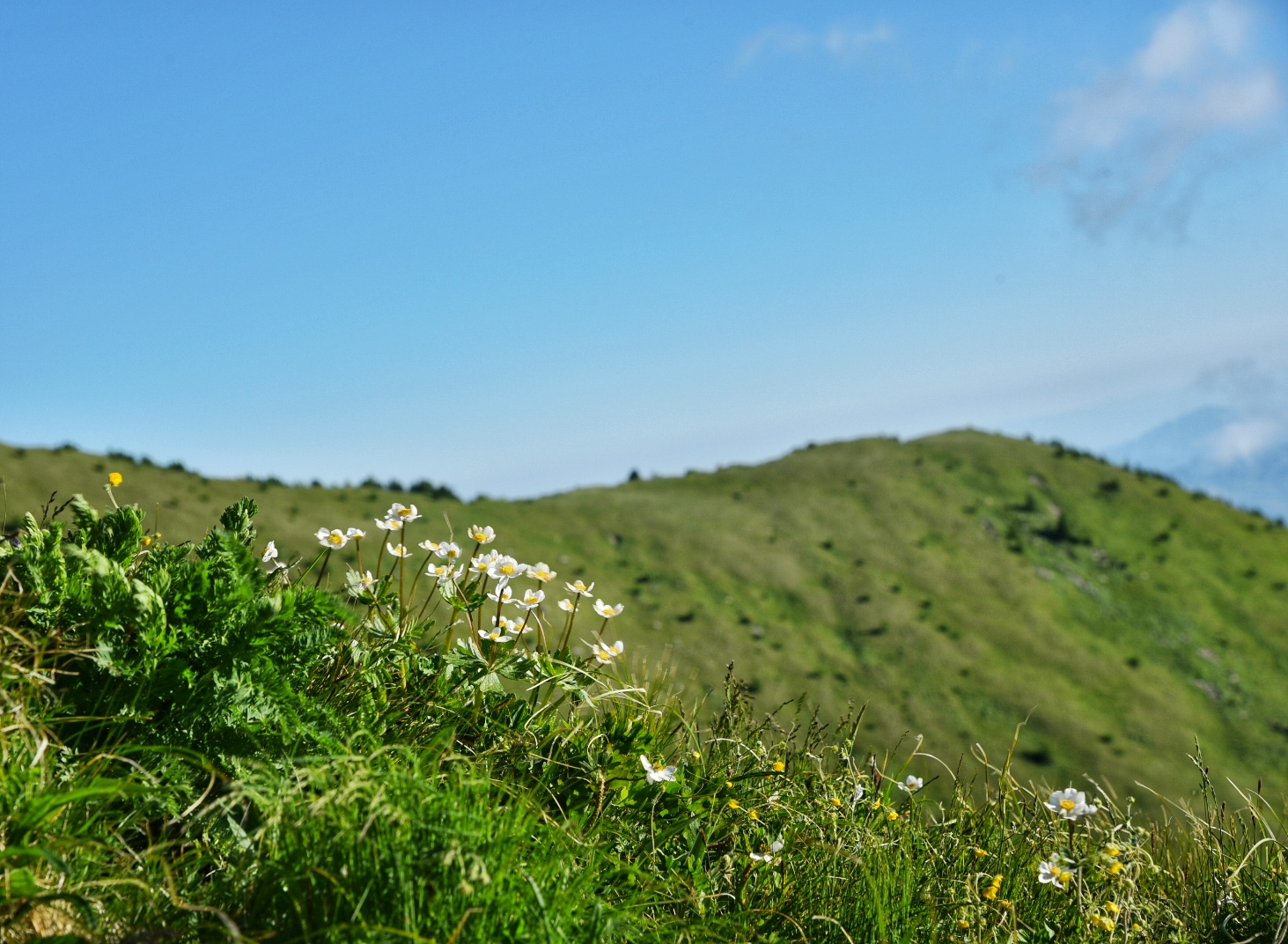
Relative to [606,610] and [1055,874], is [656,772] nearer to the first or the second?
[606,610]

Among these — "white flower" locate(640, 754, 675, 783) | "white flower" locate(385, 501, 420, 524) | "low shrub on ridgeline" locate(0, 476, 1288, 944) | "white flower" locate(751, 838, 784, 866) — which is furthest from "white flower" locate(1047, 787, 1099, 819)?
"white flower" locate(385, 501, 420, 524)

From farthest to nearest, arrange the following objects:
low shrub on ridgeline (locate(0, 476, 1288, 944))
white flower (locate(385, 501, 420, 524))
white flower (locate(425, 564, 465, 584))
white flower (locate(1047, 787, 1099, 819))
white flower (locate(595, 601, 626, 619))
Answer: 1. white flower (locate(385, 501, 420, 524))
2. white flower (locate(425, 564, 465, 584))
3. white flower (locate(595, 601, 626, 619))
4. white flower (locate(1047, 787, 1099, 819))
5. low shrub on ridgeline (locate(0, 476, 1288, 944))

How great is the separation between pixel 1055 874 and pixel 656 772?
1.78m

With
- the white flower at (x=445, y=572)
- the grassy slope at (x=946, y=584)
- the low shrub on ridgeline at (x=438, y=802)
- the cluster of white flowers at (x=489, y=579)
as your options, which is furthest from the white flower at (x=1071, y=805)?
the grassy slope at (x=946, y=584)

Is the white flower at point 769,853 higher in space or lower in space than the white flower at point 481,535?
lower

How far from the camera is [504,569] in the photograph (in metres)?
4.83

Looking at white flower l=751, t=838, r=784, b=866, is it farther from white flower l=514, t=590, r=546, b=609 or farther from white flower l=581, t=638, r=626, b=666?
white flower l=514, t=590, r=546, b=609

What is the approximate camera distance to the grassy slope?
6994 cm

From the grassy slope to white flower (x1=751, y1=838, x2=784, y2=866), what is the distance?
2213 inches

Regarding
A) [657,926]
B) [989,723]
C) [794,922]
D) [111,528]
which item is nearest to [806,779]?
[794,922]

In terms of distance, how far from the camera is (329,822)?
314cm

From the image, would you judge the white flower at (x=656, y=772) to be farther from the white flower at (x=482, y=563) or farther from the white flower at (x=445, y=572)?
the white flower at (x=445, y=572)

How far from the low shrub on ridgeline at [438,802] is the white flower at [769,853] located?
3 cm

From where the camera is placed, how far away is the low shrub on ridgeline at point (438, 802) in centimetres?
310
